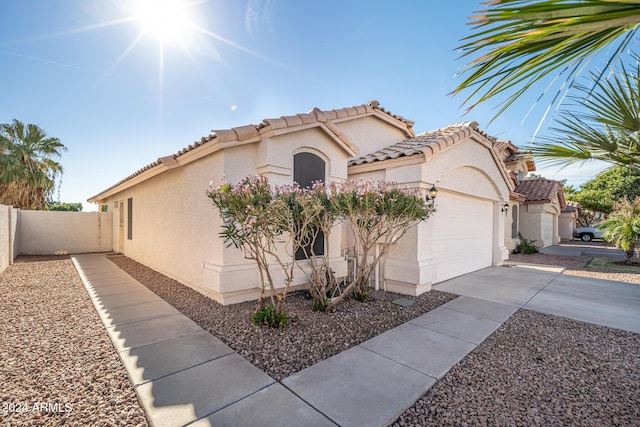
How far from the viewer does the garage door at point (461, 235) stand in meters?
8.88

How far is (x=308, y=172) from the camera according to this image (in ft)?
24.6

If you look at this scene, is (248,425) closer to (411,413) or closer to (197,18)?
(411,413)

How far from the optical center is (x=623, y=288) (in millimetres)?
8680

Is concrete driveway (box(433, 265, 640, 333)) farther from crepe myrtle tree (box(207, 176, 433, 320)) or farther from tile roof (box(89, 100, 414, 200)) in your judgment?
tile roof (box(89, 100, 414, 200))

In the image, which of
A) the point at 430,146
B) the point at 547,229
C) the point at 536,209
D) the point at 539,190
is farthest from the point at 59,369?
the point at 547,229

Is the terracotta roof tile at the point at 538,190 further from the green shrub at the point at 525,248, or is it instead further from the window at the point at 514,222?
the green shrub at the point at 525,248

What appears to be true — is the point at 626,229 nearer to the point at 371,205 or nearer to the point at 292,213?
the point at 371,205

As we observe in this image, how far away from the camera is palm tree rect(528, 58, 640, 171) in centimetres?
238

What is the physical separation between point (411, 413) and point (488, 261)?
11038mm

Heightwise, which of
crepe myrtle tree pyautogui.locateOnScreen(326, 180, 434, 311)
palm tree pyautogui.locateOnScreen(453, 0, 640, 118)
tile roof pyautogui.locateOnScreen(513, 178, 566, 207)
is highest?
tile roof pyautogui.locateOnScreen(513, 178, 566, 207)

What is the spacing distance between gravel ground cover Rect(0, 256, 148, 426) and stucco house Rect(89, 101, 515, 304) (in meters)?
2.45

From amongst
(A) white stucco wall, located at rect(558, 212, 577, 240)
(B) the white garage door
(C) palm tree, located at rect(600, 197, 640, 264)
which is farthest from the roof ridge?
(A) white stucco wall, located at rect(558, 212, 577, 240)

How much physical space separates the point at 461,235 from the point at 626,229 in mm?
9600

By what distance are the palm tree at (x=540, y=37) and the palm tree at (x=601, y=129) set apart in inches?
32.0
